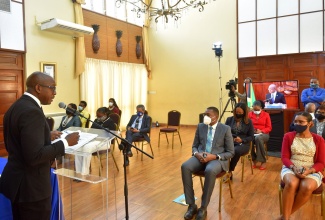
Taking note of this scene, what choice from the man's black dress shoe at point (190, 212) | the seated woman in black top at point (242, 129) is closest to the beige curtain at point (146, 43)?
the seated woman in black top at point (242, 129)

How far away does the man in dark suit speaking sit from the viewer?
1572 mm

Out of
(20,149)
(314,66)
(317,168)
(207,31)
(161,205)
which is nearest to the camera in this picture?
(20,149)

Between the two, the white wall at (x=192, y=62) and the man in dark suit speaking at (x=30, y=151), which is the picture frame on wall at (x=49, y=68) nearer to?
the white wall at (x=192, y=62)

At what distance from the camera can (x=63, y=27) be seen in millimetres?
6816

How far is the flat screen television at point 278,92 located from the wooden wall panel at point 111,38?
174 inches

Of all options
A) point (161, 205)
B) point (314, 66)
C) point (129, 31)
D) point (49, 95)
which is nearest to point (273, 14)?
point (314, 66)

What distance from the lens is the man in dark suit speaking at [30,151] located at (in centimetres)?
157

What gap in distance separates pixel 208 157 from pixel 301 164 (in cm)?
98

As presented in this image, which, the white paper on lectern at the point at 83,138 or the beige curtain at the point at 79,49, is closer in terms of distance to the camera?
the white paper on lectern at the point at 83,138

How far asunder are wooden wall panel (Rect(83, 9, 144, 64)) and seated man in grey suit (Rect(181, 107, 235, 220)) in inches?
235

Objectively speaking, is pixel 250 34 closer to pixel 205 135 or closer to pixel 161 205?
pixel 205 135

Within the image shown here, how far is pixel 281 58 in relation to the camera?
821cm

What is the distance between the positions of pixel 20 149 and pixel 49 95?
1.21ft

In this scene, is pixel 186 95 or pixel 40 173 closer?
pixel 40 173
